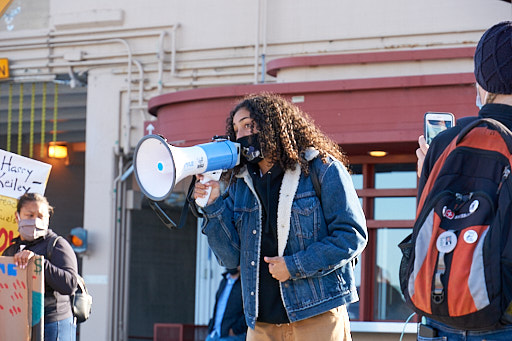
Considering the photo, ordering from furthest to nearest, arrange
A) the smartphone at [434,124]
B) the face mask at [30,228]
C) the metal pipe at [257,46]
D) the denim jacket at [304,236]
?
the metal pipe at [257,46], the face mask at [30,228], the denim jacket at [304,236], the smartphone at [434,124]

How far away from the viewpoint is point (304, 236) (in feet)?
12.9

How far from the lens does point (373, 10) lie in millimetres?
11094

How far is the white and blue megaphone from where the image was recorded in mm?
3704

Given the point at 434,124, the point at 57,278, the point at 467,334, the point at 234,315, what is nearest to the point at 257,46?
the point at 234,315

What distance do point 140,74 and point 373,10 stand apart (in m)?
3.40

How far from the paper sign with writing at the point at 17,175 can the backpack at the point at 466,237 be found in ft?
15.6

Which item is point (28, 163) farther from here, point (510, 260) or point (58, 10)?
point (58, 10)

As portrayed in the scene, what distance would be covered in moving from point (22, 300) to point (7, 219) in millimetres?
1662

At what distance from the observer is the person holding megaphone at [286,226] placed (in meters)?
3.85

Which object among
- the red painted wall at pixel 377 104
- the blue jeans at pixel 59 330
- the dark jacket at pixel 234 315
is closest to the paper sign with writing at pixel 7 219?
the blue jeans at pixel 59 330

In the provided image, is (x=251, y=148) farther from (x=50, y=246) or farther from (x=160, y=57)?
(x=160, y=57)

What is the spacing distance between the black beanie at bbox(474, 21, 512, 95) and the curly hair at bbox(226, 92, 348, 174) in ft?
4.12

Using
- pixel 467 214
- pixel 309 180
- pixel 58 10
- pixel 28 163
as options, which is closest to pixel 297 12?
pixel 58 10

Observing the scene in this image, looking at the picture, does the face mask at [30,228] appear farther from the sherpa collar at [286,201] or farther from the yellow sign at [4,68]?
the yellow sign at [4,68]
